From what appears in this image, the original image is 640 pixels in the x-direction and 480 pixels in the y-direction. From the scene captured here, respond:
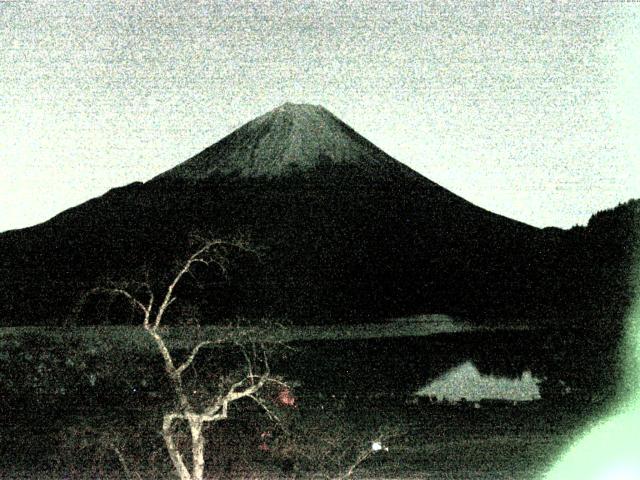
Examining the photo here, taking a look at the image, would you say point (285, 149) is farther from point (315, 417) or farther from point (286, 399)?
point (315, 417)

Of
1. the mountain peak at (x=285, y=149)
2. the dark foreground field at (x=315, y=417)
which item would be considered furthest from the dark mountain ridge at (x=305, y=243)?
the dark foreground field at (x=315, y=417)

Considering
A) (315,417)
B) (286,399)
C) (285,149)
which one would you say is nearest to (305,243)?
(285,149)

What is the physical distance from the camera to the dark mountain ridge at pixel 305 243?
10875 centimetres

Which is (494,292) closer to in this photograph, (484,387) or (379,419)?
(484,387)

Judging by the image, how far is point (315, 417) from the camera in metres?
35.2

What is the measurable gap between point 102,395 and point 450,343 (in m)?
41.2

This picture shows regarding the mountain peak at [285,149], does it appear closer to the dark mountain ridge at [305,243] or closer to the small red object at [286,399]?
the dark mountain ridge at [305,243]

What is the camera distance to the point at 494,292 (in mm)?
114375

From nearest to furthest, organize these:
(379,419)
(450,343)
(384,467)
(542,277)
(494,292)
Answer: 1. (384,467)
2. (379,419)
3. (450,343)
4. (542,277)
5. (494,292)

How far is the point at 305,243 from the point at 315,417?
98259mm

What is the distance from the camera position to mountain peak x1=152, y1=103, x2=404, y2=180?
524ft

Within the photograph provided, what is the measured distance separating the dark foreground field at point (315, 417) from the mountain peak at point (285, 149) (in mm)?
93812

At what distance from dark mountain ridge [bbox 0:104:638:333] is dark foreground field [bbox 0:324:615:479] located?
2472cm

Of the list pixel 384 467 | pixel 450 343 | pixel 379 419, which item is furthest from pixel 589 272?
pixel 384 467
